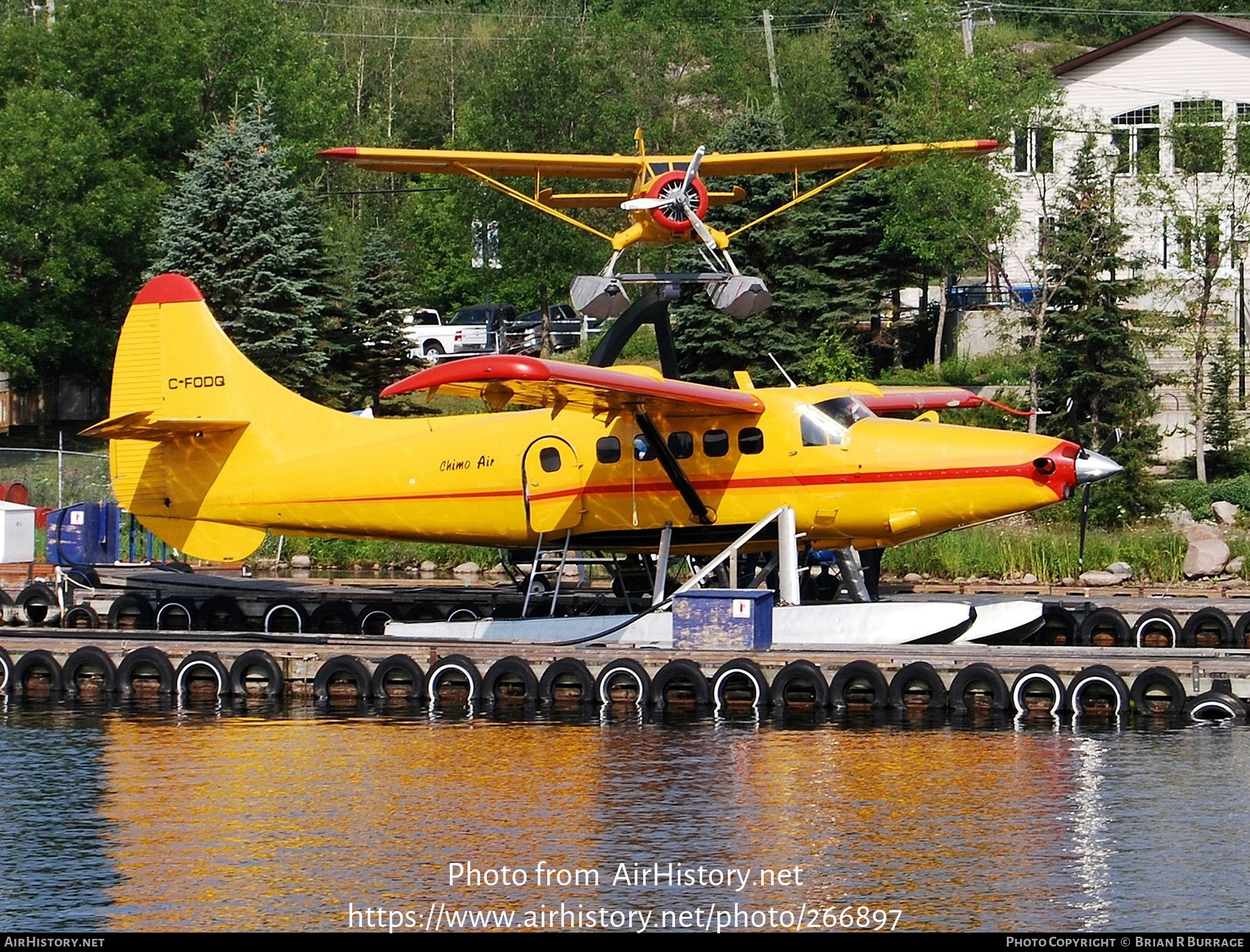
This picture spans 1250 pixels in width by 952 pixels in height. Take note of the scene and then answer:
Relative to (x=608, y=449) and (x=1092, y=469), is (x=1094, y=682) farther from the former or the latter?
(x=608, y=449)

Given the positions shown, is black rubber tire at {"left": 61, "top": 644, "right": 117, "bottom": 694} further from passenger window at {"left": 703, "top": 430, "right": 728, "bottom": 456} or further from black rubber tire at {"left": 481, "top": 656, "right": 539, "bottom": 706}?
passenger window at {"left": 703, "top": 430, "right": 728, "bottom": 456}

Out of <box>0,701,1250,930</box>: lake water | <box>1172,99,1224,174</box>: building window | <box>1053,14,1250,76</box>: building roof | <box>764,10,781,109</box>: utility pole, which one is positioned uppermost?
<box>764,10,781,109</box>: utility pole

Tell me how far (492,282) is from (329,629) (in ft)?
89.0

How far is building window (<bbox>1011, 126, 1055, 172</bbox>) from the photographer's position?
3553 centimetres

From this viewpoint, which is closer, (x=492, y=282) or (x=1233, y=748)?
(x=1233, y=748)

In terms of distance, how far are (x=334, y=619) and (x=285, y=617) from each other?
2.06 feet

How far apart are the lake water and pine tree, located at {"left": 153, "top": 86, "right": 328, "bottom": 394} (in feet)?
65.2

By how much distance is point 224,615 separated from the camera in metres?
22.3

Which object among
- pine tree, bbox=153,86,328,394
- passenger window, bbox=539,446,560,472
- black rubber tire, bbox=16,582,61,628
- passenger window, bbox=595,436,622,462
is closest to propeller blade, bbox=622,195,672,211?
passenger window, bbox=595,436,622,462

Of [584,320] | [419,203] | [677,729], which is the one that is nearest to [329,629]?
[677,729]

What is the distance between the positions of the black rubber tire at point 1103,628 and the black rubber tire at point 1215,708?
3909mm

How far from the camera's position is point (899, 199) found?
3788 centimetres

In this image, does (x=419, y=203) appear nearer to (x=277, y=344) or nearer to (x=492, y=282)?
(x=492, y=282)

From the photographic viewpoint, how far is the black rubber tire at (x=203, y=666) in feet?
60.3
